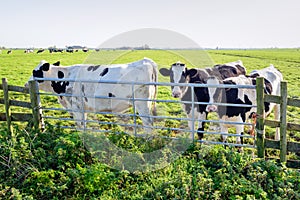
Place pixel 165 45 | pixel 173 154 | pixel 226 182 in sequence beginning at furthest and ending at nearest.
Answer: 1. pixel 165 45
2. pixel 173 154
3. pixel 226 182

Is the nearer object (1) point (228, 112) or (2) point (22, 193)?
(2) point (22, 193)

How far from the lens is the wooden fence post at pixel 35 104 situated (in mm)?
5926

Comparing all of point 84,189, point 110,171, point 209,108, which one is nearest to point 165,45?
point 209,108

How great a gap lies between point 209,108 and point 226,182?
2.04 m

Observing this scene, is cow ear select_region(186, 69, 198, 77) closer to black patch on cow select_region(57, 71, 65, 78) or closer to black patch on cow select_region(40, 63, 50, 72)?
black patch on cow select_region(57, 71, 65, 78)

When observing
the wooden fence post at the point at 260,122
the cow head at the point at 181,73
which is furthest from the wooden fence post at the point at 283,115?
the cow head at the point at 181,73

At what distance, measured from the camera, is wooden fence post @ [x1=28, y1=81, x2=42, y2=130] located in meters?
5.93

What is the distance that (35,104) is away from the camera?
5.98 metres

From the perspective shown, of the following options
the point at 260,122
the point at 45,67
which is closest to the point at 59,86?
the point at 45,67

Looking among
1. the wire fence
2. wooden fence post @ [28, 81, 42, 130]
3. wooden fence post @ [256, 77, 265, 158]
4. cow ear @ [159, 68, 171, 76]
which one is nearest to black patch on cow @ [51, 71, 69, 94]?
the wire fence

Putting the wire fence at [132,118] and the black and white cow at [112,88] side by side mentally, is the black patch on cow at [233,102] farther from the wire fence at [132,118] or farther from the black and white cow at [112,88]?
the black and white cow at [112,88]

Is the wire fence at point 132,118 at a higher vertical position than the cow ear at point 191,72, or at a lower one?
lower

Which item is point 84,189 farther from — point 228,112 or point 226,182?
point 228,112

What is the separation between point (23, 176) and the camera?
436 centimetres
